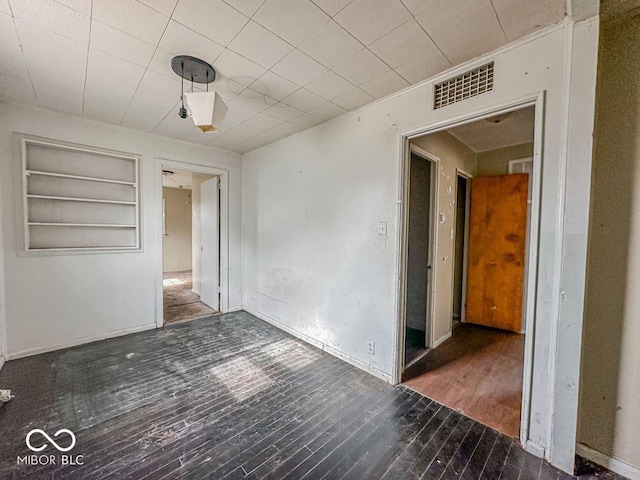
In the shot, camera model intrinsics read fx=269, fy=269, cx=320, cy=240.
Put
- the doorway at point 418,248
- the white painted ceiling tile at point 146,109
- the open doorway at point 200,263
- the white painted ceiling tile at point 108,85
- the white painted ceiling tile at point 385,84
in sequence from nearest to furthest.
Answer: the white painted ceiling tile at point 108,85, the white painted ceiling tile at point 385,84, the white painted ceiling tile at point 146,109, the doorway at point 418,248, the open doorway at point 200,263

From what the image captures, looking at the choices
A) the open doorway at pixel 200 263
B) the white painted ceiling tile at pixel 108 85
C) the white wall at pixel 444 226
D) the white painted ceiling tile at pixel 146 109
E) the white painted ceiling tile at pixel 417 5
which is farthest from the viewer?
the open doorway at pixel 200 263

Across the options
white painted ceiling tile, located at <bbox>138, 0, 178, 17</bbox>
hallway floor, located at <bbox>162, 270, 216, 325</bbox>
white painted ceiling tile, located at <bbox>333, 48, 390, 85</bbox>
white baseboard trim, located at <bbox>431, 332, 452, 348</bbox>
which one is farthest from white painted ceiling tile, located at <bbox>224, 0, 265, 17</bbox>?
hallway floor, located at <bbox>162, 270, 216, 325</bbox>

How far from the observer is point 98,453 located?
5.26 ft

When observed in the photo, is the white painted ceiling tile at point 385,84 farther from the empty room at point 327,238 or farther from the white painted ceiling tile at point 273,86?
the white painted ceiling tile at point 273,86

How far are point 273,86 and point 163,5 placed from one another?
94 cm

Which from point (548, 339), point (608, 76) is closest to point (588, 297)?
point (548, 339)

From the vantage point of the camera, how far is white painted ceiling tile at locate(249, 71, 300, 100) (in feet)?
6.99

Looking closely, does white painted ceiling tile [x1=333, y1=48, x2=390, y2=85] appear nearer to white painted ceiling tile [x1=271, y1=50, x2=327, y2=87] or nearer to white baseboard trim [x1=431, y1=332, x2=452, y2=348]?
white painted ceiling tile [x1=271, y1=50, x2=327, y2=87]

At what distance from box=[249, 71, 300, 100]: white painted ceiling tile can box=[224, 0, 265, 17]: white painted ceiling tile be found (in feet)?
1.91

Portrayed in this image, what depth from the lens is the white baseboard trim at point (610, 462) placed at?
149 cm

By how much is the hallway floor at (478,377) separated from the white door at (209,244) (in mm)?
3214

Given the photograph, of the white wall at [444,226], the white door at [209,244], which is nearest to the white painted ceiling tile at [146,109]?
the white door at [209,244]

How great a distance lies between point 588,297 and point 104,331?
4.57 metres

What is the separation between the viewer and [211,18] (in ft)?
4.99
